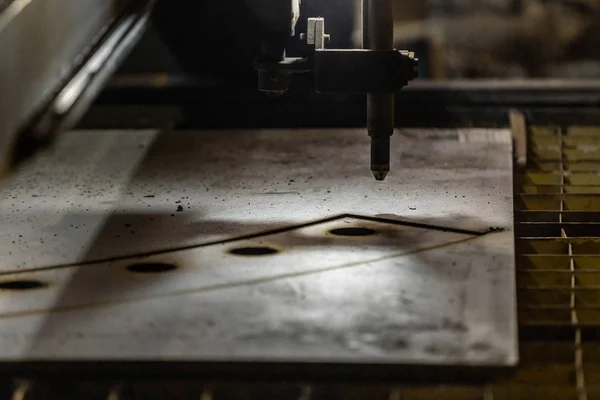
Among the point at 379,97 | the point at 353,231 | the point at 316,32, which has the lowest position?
the point at 353,231

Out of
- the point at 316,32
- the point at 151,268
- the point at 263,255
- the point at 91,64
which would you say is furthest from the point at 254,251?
the point at 91,64

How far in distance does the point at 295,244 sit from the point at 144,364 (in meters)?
0.56

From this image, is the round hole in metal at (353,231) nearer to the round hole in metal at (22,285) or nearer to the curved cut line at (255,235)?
the curved cut line at (255,235)

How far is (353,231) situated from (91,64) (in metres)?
0.75

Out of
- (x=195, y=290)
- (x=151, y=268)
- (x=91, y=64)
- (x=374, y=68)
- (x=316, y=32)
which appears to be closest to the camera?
(x=195, y=290)

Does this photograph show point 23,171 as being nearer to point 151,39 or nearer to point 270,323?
point 151,39

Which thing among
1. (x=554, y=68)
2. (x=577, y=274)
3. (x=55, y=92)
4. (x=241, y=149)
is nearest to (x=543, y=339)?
(x=577, y=274)

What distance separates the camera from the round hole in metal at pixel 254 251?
5.56 ft

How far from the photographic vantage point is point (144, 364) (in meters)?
1.24

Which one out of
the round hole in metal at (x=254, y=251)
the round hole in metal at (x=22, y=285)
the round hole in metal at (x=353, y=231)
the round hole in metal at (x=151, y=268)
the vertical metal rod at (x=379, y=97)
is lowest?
the round hole in metal at (x=353, y=231)

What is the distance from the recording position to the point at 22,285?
1569 mm

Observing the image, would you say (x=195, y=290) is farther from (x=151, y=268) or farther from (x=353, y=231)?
(x=353, y=231)

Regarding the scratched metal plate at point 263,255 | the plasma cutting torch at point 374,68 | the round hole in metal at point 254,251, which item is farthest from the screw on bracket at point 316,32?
the round hole in metal at point 254,251

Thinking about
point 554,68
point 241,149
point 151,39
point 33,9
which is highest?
point 33,9
